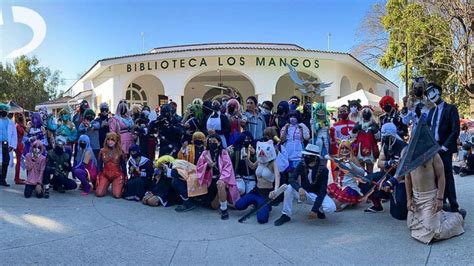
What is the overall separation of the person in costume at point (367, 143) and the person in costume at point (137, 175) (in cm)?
358

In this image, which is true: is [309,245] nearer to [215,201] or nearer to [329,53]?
[215,201]

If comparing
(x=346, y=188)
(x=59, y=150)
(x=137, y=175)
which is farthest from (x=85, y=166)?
(x=346, y=188)

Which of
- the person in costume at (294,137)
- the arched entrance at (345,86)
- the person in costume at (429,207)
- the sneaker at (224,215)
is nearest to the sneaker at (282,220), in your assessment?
the sneaker at (224,215)

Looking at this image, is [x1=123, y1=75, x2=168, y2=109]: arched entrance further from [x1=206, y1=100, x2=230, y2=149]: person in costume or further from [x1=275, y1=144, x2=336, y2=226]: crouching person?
[x1=275, y1=144, x2=336, y2=226]: crouching person

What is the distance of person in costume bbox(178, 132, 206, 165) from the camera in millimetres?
6359

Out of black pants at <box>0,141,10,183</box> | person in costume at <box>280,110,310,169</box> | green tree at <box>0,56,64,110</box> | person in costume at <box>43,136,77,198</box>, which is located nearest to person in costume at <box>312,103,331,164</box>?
person in costume at <box>280,110,310,169</box>

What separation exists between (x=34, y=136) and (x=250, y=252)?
496 centimetres

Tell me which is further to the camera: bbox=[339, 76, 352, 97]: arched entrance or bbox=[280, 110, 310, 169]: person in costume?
bbox=[339, 76, 352, 97]: arched entrance

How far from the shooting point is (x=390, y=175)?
18.2ft

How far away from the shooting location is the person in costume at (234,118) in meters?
6.82

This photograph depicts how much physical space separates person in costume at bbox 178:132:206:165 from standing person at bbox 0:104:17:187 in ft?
11.9

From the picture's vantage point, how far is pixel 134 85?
23.5m

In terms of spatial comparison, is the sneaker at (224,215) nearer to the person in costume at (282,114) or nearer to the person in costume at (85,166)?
the person in costume at (282,114)

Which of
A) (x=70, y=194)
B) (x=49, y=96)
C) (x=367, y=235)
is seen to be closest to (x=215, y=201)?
(x=367, y=235)
